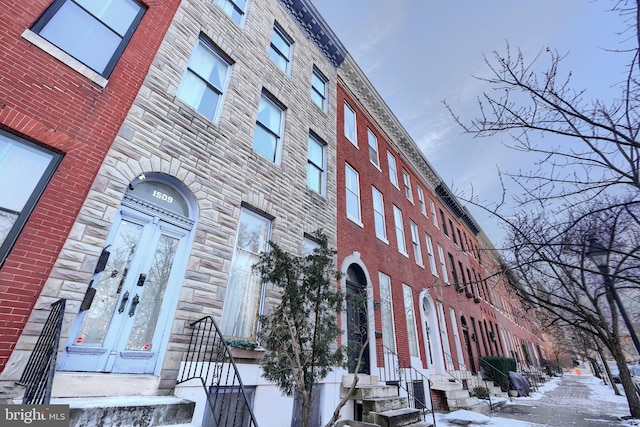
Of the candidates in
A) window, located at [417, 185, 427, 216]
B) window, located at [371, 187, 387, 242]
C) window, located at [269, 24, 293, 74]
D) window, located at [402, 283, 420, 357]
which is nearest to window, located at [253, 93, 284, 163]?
window, located at [269, 24, 293, 74]

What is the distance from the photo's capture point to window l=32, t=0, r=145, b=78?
4.61m

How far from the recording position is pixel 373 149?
13.7 metres

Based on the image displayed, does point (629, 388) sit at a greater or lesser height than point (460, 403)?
greater

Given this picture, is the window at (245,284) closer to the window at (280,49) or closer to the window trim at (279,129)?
the window trim at (279,129)

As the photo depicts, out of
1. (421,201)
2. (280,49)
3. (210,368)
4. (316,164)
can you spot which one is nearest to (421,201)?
(421,201)

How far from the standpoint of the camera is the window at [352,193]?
411 inches

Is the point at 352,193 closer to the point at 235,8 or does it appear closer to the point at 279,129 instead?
the point at 279,129

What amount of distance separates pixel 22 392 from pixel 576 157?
7.15 meters

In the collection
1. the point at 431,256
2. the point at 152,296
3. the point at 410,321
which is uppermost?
the point at 431,256

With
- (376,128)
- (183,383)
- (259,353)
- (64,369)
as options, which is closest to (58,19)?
(64,369)

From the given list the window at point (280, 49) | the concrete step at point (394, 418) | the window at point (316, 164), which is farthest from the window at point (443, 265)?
the window at point (280, 49)

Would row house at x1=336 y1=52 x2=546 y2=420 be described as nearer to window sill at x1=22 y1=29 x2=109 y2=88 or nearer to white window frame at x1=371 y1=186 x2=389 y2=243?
white window frame at x1=371 y1=186 x2=389 y2=243

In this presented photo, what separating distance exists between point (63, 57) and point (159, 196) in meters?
2.42

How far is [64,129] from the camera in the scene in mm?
4160
